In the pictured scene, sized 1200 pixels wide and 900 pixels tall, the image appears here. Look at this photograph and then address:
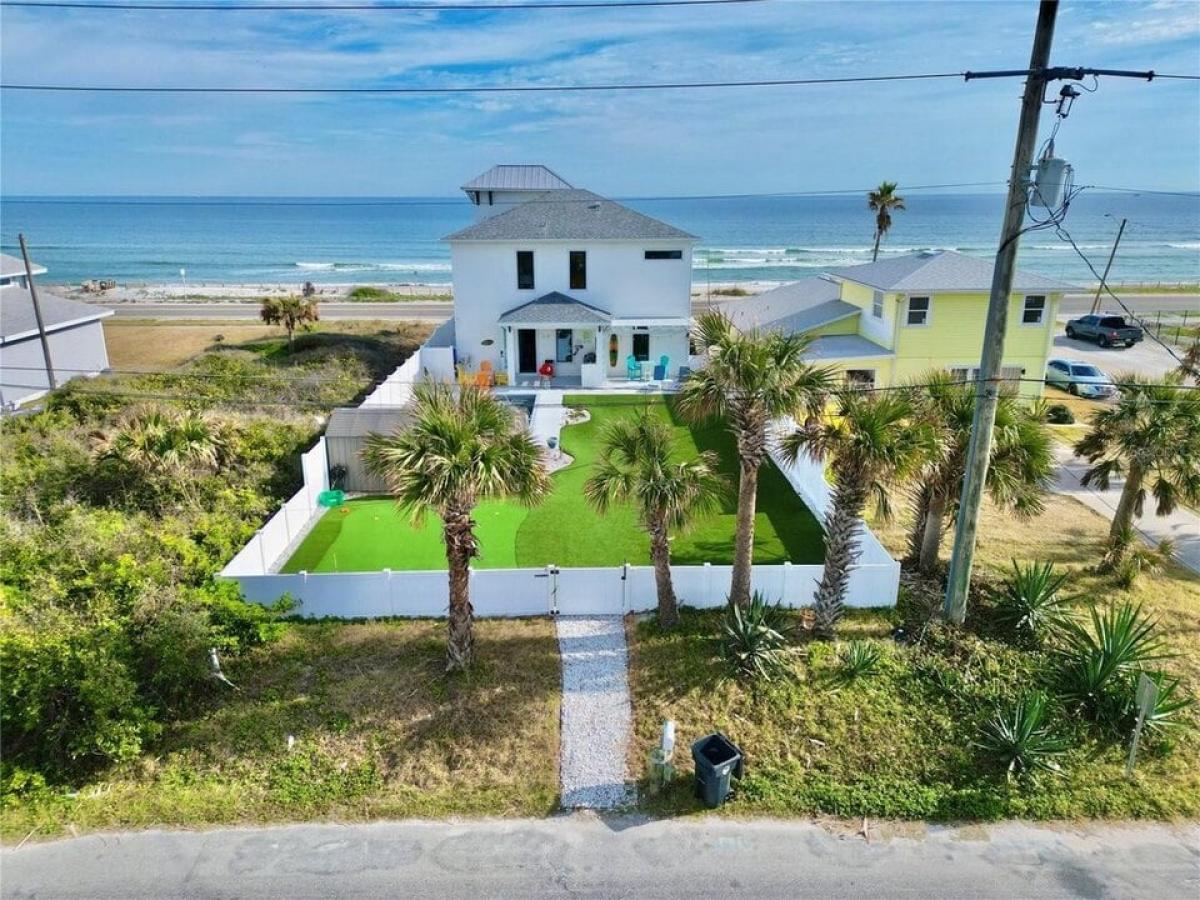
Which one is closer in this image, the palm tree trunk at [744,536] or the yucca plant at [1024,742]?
the yucca plant at [1024,742]

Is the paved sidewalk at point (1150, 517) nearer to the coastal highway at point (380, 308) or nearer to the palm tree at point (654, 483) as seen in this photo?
the palm tree at point (654, 483)

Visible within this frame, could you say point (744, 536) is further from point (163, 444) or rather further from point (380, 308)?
point (380, 308)

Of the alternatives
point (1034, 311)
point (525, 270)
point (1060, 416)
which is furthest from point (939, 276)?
point (525, 270)

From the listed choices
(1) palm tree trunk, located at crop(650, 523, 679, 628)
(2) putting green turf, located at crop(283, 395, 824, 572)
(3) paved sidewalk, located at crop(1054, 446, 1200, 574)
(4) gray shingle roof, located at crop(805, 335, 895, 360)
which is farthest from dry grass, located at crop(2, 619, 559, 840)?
(4) gray shingle roof, located at crop(805, 335, 895, 360)

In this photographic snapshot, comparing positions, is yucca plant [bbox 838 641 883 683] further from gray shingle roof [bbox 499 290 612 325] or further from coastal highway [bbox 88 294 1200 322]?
coastal highway [bbox 88 294 1200 322]

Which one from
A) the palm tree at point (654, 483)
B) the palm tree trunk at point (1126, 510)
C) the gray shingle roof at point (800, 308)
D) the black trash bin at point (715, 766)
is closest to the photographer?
the black trash bin at point (715, 766)

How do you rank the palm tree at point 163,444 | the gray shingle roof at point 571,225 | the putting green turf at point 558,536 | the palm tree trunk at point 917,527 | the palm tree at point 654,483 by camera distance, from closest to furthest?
1. the palm tree at point 654,483
2. the palm tree trunk at point 917,527
3. the putting green turf at point 558,536
4. the palm tree at point 163,444
5. the gray shingle roof at point 571,225

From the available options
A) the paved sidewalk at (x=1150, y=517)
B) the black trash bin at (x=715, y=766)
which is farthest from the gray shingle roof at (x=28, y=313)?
the paved sidewalk at (x=1150, y=517)
